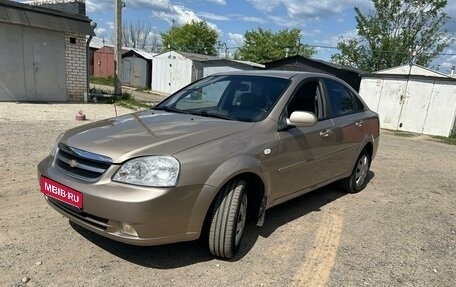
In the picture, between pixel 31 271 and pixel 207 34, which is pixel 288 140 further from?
pixel 207 34

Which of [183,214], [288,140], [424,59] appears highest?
[424,59]

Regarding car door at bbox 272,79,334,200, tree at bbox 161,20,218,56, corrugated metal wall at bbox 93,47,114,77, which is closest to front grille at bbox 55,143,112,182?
car door at bbox 272,79,334,200

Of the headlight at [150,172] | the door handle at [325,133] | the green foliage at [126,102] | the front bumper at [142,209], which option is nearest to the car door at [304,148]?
the door handle at [325,133]

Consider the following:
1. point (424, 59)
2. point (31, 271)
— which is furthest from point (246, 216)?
point (424, 59)

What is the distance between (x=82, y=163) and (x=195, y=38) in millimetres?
52760

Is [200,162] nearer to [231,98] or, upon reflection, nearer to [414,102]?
[231,98]

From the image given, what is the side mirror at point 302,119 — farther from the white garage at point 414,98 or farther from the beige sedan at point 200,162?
the white garage at point 414,98

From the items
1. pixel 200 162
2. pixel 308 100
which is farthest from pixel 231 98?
pixel 200 162

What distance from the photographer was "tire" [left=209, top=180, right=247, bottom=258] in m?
3.03

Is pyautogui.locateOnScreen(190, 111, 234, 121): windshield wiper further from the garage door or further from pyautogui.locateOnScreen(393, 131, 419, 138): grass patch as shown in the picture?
pyautogui.locateOnScreen(393, 131, 419, 138): grass patch

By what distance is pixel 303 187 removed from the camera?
412cm

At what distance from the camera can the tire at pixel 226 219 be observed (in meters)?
3.03

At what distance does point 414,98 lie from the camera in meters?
15.5

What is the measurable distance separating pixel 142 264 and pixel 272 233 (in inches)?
55.3
